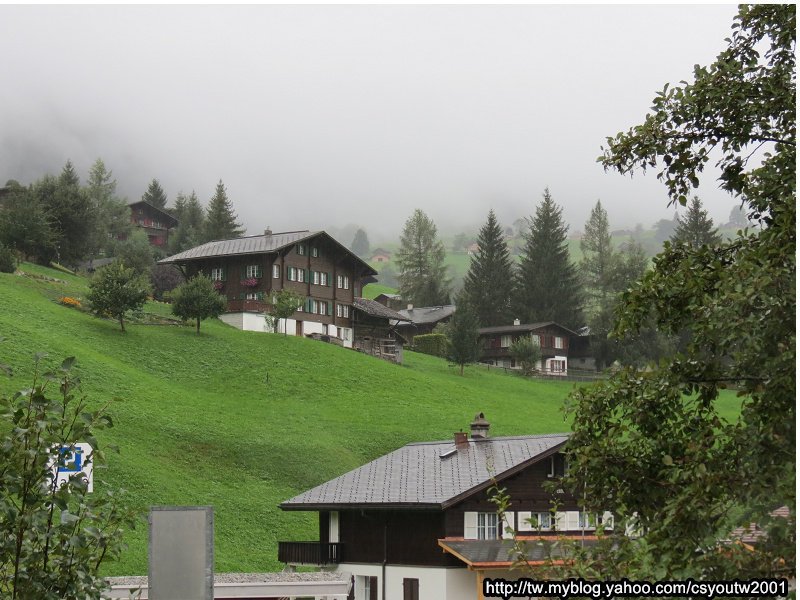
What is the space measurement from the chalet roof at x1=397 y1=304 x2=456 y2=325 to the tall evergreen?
676 centimetres

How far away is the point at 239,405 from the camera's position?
56.0 m

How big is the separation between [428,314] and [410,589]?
7408 centimetres

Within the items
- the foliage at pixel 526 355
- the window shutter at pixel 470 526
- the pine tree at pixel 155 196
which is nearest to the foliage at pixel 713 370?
the window shutter at pixel 470 526

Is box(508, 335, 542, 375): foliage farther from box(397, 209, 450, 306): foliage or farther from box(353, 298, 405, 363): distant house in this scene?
box(397, 209, 450, 306): foliage

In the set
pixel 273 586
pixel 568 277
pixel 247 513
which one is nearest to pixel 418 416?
pixel 247 513

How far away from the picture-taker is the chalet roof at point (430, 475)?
31781 millimetres

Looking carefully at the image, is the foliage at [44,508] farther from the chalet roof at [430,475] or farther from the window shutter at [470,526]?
the window shutter at [470,526]

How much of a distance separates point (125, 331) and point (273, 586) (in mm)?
38854

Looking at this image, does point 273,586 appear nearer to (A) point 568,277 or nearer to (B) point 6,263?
(B) point 6,263

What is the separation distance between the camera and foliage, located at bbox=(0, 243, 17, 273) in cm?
7362

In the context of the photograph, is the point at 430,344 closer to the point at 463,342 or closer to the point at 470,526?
the point at 463,342

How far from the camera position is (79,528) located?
22.2 ft

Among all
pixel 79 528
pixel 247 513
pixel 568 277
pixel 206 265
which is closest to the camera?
pixel 79 528

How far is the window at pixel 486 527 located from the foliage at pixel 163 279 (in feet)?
210
